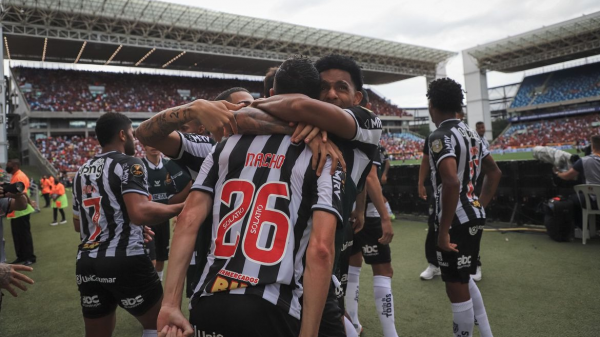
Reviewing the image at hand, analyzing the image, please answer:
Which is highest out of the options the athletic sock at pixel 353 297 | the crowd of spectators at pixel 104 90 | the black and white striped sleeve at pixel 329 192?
the crowd of spectators at pixel 104 90

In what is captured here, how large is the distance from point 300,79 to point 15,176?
31.9ft

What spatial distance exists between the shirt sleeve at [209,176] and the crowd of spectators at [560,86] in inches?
A: 2452

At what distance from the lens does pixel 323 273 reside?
4.17 ft

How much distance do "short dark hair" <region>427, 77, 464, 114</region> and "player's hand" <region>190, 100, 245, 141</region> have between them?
7.49ft

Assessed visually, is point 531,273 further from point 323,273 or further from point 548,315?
point 323,273

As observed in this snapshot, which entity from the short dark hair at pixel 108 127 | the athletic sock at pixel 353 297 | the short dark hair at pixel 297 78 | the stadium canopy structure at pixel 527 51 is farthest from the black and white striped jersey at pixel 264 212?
the stadium canopy structure at pixel 527 51

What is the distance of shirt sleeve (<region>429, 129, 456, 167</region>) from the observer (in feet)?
9.51

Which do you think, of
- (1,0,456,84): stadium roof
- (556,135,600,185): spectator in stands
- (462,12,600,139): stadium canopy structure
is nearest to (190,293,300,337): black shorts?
(556,135,600,185): spectator in stands

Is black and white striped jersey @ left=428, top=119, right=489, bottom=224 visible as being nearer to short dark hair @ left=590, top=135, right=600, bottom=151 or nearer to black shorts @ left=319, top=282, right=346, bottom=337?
black shorts @ left=319, top=282, right=346, bottom=337

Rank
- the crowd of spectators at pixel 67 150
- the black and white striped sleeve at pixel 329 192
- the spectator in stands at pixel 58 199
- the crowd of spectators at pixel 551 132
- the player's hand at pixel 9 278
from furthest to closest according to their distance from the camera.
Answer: the crowd of spectators at pixel 551 132
the crowd of spectators at pixel 67 150
the spectator in stands at pixel 58 199
the player's hand at pixel 9 278
the black and white striped sleeve at pixel 329 192

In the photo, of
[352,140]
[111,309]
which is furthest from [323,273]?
[111,309]

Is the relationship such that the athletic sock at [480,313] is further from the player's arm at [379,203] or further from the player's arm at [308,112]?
the player's arm at [308,112]

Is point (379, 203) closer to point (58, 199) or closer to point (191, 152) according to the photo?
point (191, 152)

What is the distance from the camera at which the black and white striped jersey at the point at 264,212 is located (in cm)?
131
